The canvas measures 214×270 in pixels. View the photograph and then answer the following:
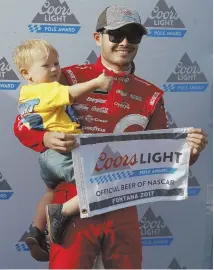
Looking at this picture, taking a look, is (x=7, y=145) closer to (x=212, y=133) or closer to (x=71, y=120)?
(x=71, y=120)

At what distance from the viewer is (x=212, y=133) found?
3.63 metres

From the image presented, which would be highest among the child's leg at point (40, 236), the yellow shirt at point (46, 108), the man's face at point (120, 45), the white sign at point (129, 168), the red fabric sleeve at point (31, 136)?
the man's face at point (120, 45)

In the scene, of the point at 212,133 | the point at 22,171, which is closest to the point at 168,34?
the point at 212,133

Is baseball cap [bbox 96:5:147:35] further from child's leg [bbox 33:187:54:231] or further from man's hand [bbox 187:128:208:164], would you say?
child's leg [bbox 33:187:54:231]

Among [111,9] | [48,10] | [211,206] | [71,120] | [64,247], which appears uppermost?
[48,10]

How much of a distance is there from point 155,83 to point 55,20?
0.66 metres

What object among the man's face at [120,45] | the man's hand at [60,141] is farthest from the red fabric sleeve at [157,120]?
the man's hand at [60,141]

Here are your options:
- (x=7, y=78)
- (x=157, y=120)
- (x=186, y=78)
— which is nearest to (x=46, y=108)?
(x=157, y=120)

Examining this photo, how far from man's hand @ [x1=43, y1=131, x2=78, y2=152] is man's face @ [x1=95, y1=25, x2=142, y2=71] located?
0.45m

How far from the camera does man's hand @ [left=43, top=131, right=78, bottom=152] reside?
238 centimetres

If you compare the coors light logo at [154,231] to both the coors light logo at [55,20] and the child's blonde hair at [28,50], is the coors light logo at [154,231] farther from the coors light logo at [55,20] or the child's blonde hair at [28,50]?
the child's blonde hair at [28,50]

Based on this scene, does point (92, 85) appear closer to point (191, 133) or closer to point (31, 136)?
point (31, 136)

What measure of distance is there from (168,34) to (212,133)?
24.9 inches

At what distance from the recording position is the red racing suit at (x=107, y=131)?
2.50 metres
